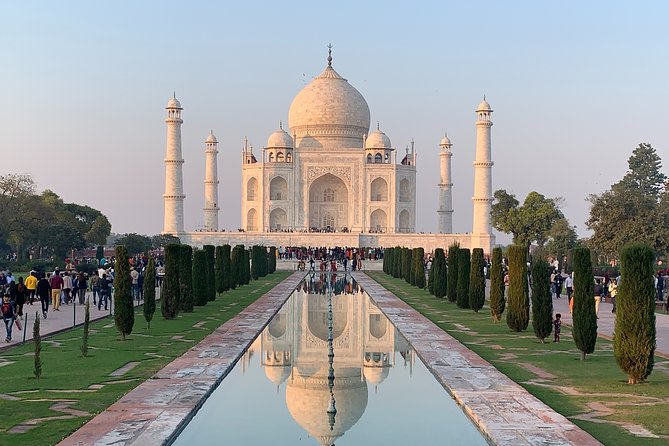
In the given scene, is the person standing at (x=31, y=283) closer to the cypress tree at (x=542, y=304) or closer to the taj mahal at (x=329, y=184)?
the cypress tree at (x=542, y=304)

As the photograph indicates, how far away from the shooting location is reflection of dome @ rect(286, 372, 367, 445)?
21.8ft

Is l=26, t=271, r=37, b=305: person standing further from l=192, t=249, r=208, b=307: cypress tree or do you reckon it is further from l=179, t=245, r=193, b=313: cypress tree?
l=192, t=249, r=208, b=307: cypress tree

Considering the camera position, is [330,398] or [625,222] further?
[625,222]

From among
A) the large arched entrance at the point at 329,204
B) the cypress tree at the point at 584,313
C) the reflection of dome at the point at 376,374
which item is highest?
the large arched entrance at the point at 329,204

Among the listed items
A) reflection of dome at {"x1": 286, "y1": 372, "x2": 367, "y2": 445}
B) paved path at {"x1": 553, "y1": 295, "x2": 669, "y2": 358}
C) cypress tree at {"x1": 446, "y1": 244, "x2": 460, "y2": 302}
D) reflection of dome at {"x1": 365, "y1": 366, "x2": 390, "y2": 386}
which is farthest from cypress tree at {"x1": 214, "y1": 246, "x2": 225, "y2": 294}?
reflection of dome at {"x1": 286, "y1": 372, "x2": 367, "y2": 445}

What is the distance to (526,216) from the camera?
43625mm

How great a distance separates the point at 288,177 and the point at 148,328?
33.4m

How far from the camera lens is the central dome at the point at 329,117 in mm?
47875

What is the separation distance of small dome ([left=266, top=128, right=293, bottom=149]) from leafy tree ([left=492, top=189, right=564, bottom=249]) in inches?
440

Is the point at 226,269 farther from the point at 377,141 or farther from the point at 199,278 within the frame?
the point at 377,141

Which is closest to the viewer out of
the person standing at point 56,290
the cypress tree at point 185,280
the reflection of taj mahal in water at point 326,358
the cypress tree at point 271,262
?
the reflection of taj mahal in water at point 326,358

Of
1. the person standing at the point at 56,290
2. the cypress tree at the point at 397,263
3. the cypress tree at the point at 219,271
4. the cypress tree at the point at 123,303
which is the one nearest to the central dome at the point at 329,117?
the cypress tree at the point at 397,263

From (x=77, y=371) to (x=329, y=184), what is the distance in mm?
39127

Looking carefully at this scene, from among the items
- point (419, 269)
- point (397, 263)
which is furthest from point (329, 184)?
point (419, 269)
